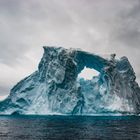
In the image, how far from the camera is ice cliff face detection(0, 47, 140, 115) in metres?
140

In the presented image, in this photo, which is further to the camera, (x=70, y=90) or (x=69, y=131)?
(x=70, y=90)

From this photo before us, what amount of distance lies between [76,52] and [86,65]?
10145 millimetres

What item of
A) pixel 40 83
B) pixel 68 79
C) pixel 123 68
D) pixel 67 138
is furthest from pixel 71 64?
pixel 67 138

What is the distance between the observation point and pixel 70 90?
461 ft

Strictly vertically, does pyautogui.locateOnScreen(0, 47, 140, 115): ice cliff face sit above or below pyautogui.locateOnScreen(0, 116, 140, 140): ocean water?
above

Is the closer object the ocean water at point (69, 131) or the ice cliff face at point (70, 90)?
the ocean water at point (69, 131)

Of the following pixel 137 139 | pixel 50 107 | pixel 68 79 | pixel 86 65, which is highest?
pixel 86 65

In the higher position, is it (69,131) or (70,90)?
(70,90)

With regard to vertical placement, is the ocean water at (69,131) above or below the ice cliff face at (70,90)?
below

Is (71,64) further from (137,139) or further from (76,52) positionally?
(137,139)

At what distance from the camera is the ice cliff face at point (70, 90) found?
139500 millimetres

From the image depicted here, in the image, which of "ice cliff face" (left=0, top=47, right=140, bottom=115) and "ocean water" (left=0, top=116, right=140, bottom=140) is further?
"ice cliff face" (left=0, top=47, right=140, bottom=115)

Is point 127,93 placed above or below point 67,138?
above

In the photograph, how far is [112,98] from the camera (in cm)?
14262
